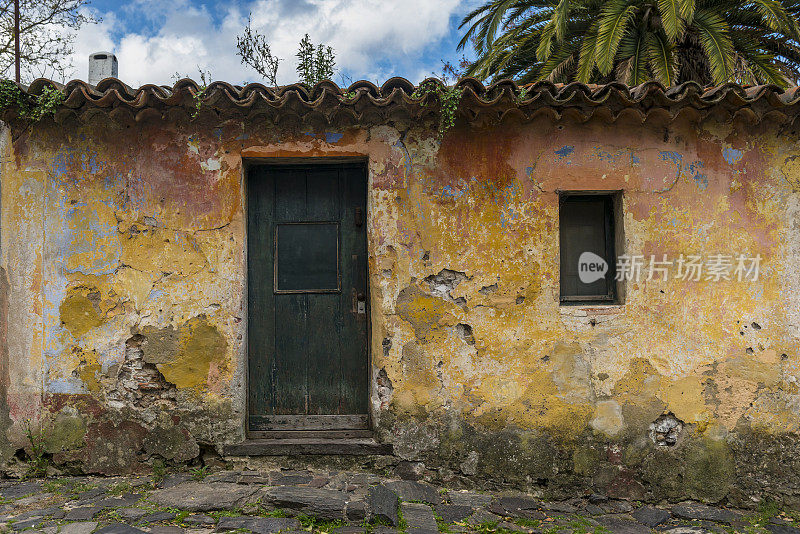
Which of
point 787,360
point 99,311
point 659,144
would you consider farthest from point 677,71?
point 99,311

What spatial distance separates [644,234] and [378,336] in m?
2.24

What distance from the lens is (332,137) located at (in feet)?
13.9

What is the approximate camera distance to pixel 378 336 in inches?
165

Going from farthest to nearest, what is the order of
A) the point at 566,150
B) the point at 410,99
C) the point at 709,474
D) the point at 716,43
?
1. the point at 716,43
2. the point at 566,150
3. the point at 709,474
4. the point at 410,99

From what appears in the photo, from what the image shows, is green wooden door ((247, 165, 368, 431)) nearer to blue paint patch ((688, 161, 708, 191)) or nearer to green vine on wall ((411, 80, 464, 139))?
green vine on wall ((411, 80, 464, 139))

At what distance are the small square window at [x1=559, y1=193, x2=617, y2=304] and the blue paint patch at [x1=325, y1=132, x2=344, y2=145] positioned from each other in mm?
1879

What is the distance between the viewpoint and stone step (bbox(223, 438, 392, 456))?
13.5 feet

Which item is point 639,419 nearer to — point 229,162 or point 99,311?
point 229,162

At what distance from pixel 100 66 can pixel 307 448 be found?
149 inches

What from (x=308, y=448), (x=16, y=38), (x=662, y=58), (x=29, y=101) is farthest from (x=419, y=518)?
(x=16, y=38)

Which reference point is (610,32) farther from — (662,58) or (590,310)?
(590,310)

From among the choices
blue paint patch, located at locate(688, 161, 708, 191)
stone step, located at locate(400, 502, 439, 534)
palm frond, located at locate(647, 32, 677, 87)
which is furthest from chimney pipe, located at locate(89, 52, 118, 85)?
palm frond, located at locate(647, 32, 677, 87)

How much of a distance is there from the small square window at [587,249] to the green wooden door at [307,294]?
166 centimetres

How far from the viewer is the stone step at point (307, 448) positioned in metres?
4.12
